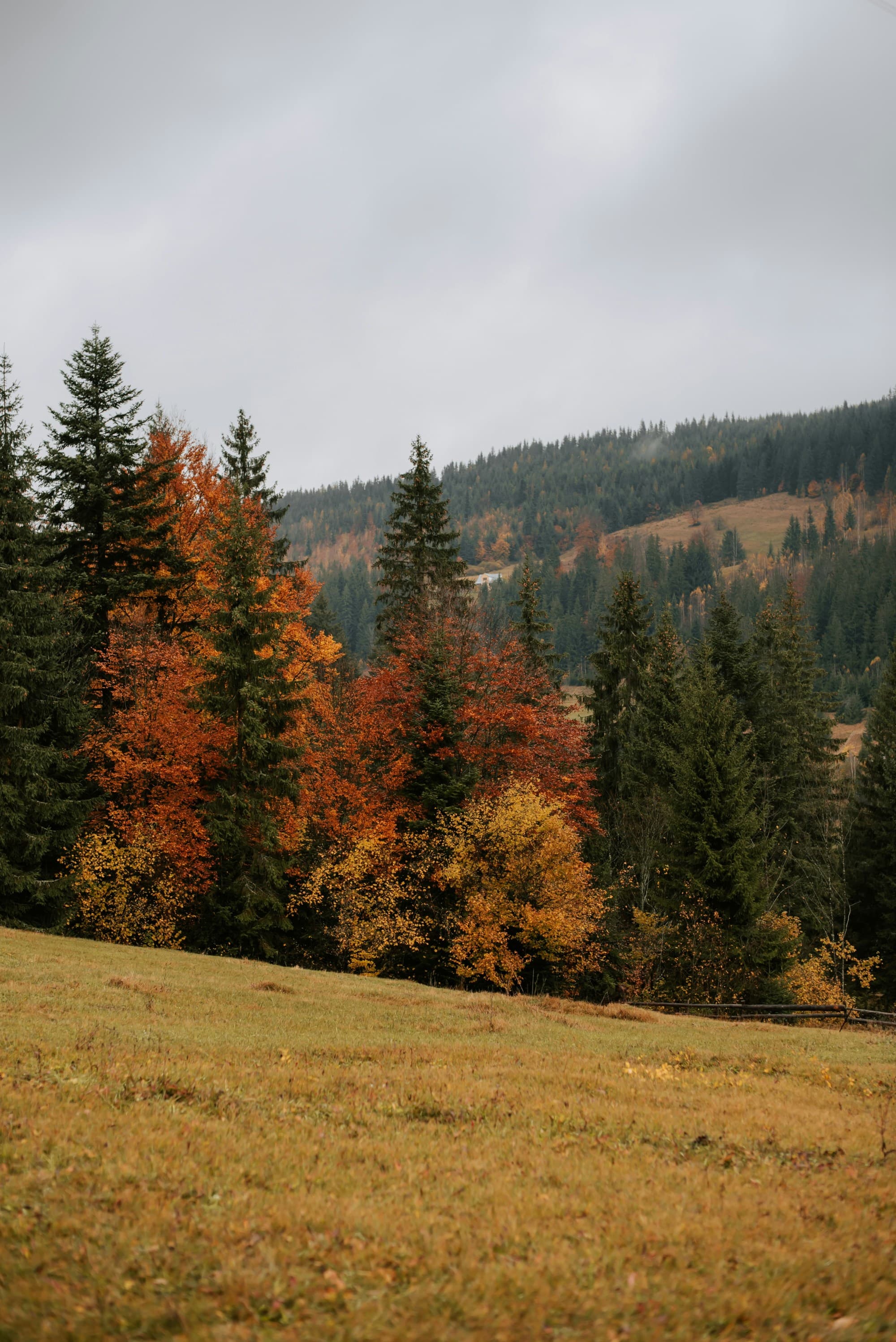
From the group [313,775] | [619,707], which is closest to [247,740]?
[313,775]

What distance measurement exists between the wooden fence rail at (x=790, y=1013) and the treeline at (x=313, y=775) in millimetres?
5198

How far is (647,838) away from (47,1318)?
142 feet

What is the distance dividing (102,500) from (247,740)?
13.0 m

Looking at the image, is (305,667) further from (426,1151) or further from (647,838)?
(426,1151)

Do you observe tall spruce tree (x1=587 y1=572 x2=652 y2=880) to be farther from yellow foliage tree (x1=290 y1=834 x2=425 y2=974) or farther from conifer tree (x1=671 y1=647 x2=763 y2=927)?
yellow foliage tree (x1=290 y1=834 x2=425 y2=974)

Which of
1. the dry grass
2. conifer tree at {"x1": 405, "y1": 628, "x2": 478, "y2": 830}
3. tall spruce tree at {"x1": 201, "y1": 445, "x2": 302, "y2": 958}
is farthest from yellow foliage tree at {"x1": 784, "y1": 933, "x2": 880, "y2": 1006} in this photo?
the dry grass

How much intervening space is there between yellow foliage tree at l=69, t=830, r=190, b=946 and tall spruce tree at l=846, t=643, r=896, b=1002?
1463 inches

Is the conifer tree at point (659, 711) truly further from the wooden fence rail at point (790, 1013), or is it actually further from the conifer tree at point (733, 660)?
the wooden fence rail at point (790, 1013)

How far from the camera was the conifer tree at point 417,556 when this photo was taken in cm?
4231

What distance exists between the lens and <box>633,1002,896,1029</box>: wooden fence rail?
25828mm

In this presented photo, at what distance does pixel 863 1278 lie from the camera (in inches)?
233

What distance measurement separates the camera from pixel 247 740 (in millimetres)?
33000

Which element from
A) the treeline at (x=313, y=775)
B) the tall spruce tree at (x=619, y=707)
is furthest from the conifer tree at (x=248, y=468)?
the tall spruce tree at (x=619, y=707)

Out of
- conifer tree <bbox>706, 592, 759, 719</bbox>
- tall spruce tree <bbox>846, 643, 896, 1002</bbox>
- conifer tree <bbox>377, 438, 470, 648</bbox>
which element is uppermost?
conifer tree <bbox>377, 438, 470, 648</bbox>
